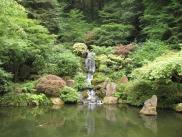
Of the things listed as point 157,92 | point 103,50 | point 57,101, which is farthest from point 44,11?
point 157,92

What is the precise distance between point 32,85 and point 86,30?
14.4 meters

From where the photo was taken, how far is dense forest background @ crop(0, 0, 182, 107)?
1971 cm

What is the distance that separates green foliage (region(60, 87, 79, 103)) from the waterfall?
40.6 inches

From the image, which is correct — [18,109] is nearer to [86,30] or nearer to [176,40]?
[176,40]

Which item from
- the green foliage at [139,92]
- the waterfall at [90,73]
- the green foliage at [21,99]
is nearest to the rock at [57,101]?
the green foliage at [21,99]

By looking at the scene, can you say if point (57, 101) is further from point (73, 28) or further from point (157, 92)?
point (73, 28)

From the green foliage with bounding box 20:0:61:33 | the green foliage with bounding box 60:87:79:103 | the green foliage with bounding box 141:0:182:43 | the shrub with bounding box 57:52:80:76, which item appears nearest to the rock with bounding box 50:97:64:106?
the green foliage with bounding box 60:87:79:103

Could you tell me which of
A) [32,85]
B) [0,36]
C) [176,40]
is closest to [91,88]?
[32,85]

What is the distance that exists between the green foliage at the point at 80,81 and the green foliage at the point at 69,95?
1.30m

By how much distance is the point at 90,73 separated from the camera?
90.9 ft

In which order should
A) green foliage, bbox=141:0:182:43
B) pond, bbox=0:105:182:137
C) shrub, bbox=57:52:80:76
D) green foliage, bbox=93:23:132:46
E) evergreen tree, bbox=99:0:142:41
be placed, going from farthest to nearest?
evergreen tree, bbox=99:0:142:41 → green foliage, bbox=93:23:132:46 → green foliage, bbox=141:0:182:43 → shrub, bbox=57:52:80:76 → pond, bbox=0:105:182:137

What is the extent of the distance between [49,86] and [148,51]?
360 inches

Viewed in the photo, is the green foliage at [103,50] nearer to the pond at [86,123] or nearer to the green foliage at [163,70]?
the green foliage at [163,70]

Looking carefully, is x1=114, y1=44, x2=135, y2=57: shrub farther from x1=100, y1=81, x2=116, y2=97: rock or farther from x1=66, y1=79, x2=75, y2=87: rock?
x1=66, y1=79, x2=75, y2=87: rock
